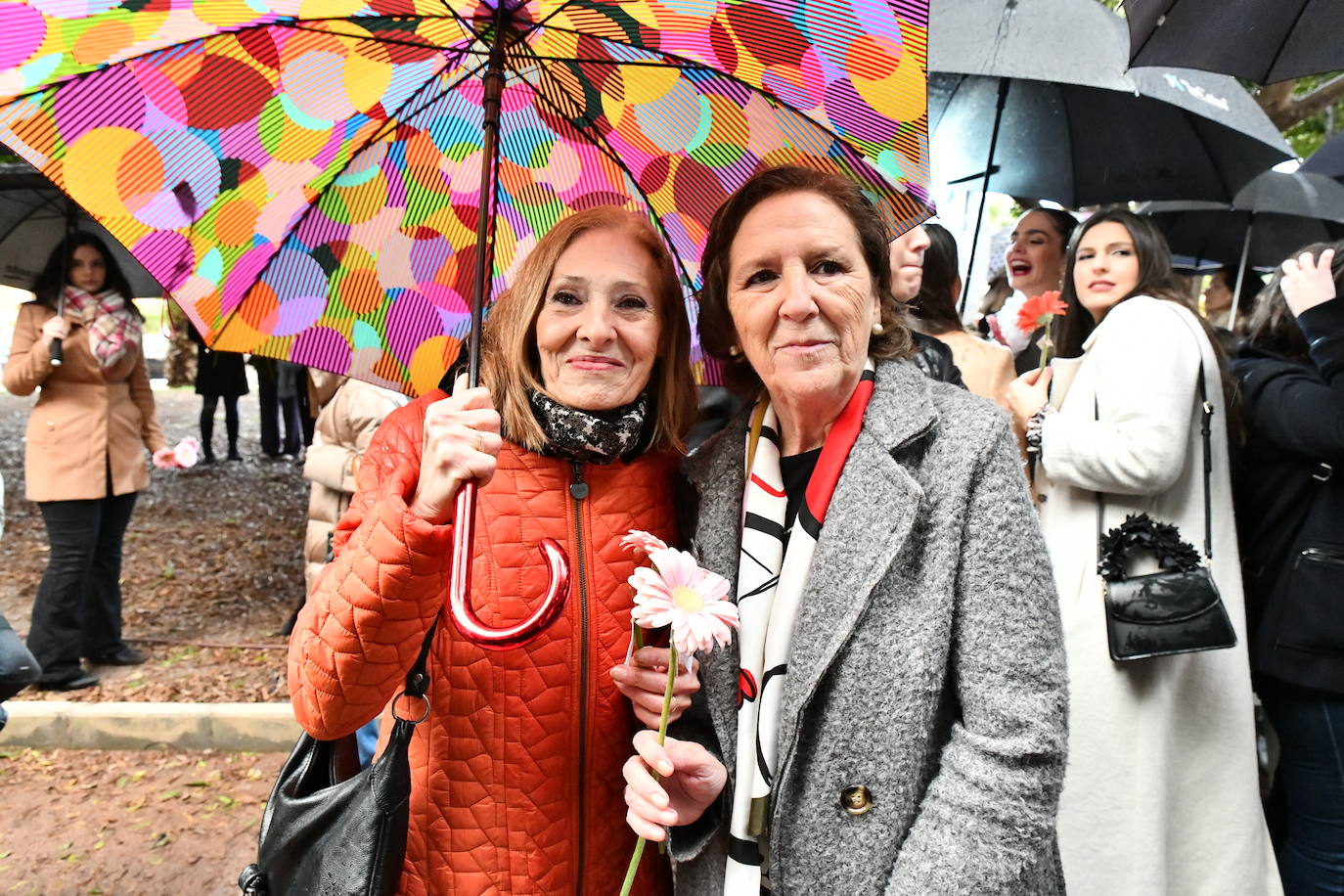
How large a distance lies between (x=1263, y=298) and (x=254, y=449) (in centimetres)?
1539

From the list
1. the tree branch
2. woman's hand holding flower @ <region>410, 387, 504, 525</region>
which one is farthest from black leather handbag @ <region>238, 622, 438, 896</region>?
the tree branch

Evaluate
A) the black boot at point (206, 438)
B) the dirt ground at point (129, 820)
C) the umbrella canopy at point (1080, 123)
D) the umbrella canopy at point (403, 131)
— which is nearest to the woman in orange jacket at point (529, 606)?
the umbrella canopy at point (403, 131)

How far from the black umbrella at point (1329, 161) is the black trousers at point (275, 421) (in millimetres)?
12777

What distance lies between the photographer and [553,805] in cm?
169

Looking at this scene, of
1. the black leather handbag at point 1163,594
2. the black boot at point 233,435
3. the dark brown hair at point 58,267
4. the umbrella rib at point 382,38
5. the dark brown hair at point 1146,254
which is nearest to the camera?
the umbrella rib at point 382,38

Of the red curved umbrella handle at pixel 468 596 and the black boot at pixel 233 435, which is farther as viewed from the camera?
the black boot at pixel 233 435

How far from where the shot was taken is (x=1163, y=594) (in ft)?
8.54

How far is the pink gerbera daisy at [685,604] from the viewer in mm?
1212

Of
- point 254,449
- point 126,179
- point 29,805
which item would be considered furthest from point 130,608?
point 254,449

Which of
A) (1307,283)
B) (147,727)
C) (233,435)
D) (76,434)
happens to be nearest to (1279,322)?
(1307,283)

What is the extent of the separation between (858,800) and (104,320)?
5571 mm

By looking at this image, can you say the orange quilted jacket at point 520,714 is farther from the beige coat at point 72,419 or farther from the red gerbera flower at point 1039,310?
the beige coat at point 72,419

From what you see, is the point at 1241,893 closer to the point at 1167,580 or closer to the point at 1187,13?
the point at 1167,580

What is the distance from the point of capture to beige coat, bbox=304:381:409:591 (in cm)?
496
